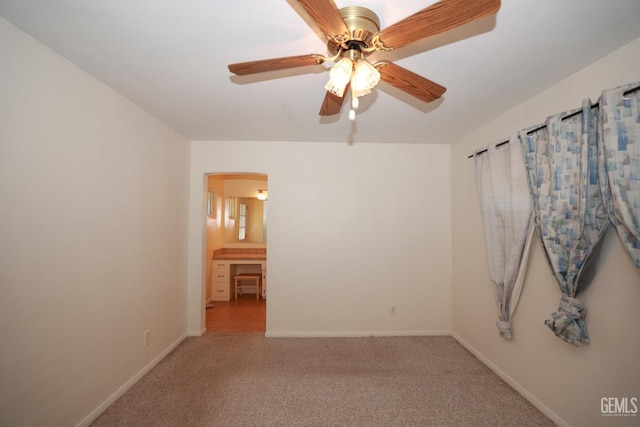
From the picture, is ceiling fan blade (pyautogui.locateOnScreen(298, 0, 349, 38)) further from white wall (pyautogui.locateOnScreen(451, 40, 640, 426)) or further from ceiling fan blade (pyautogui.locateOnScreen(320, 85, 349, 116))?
white wall (pyautogui.locateOnScreen(451, 40, 640, 426))

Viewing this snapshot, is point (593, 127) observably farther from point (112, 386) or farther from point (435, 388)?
point (112, 386)

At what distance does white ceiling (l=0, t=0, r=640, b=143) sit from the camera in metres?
1.29

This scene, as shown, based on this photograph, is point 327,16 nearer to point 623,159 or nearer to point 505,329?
point 623,159

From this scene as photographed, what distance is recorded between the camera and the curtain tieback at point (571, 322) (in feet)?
5.49

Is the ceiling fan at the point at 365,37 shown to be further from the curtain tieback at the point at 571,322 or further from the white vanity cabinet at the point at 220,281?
the white vanity cabinet at the point at 220,281

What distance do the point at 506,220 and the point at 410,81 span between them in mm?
1604

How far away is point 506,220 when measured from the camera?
228cm

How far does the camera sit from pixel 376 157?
11.3 feet

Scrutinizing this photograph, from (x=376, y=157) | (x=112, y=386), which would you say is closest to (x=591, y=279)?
(x=376, y=157)

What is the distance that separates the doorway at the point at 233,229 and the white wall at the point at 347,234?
1.04 m

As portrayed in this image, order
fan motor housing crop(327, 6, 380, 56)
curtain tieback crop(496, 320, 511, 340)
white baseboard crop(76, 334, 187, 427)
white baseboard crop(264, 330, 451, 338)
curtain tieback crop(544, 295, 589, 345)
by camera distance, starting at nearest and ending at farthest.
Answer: fan motor housing crop(327, 6, 380, 56), curtain tieback crop(544, 295, 589, 345), white baseboard crop(76, 334, 187, 427), curtain tieback crop(496, 320, 511, 340), white baseboard crop(264, 330, 451, 338)

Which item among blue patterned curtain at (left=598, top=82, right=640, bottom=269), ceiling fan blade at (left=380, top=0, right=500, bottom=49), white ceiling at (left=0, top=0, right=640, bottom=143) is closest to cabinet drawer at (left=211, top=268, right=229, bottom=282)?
white ceiling at (left=0, top=0, right=640, bottom=143)

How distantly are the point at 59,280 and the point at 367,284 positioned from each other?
2822 millimetres

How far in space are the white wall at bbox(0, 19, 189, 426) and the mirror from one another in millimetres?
2753
